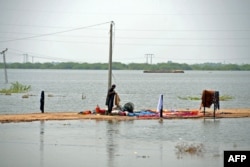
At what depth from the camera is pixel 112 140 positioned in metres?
24.4

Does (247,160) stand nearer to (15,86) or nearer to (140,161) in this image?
(140,161)

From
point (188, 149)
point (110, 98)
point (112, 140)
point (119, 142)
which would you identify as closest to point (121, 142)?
point (119, 142)

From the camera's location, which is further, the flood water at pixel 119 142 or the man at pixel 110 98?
the man at pixel 110 98

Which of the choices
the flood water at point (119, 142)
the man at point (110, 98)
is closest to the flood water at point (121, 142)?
the flood water at point (119, 142)

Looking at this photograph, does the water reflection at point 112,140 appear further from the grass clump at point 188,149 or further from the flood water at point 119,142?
the grass clump at point 188,149

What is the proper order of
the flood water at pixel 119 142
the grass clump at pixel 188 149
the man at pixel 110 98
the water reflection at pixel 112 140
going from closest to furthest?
the flood water at pixel 119 142 < the water reflection at pixel 112 140 < the grass clump at pixel 188 149 < the man at pixel 110 98

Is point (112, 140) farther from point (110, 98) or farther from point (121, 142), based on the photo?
point (110, 98)

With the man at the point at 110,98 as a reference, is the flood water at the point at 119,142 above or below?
below

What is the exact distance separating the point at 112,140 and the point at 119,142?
2.06 feet

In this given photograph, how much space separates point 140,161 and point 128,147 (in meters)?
3.09

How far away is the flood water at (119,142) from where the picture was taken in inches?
767

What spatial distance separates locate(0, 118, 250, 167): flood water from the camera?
1948cm

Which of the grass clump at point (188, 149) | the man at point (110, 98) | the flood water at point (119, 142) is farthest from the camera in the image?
the man at point (110, 98)

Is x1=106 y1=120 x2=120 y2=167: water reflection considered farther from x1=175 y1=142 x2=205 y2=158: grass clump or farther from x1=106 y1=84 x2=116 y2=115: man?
x1=175 y1=142 x2=205 y2=158: grass clump
